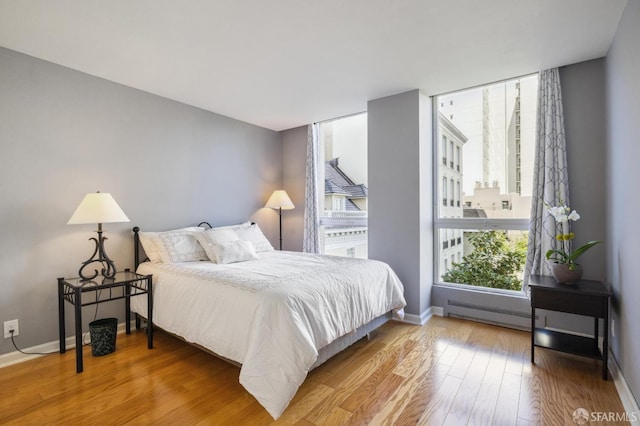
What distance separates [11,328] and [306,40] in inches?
131

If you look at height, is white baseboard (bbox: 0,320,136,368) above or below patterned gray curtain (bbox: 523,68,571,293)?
below

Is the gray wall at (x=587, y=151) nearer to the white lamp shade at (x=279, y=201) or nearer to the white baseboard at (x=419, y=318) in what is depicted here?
the white baseboard at (x=419, y=318)

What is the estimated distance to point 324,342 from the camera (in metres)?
2.12

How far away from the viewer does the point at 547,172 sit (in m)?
2.92

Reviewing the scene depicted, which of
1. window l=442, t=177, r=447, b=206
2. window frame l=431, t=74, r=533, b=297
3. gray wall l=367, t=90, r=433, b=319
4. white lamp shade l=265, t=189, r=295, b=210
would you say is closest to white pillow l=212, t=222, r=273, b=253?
white lamp shade l=265, t=189, r=295, b=210

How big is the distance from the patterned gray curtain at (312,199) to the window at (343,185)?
0.41ft

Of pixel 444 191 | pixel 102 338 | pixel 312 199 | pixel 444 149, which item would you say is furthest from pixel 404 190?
pixel 102 338

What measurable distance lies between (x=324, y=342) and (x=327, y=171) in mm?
3048

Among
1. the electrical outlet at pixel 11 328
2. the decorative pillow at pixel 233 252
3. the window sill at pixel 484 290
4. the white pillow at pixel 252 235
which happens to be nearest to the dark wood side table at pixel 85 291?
the electrical outlet at pixel 11 328

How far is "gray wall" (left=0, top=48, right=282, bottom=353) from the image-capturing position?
256 centimetres

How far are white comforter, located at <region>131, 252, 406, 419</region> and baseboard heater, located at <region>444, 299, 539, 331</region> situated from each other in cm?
84

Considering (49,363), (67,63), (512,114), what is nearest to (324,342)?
(49,363)

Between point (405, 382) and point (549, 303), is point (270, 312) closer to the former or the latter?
point (405, 382)

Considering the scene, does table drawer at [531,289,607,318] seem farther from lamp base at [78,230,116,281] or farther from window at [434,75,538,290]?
lamp base at [78,230,116,281]
